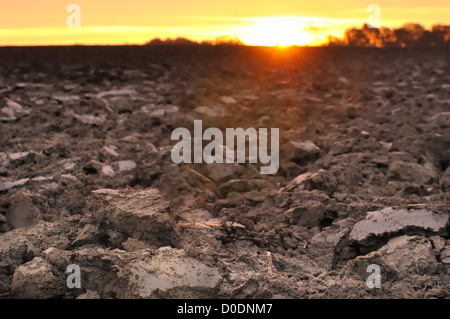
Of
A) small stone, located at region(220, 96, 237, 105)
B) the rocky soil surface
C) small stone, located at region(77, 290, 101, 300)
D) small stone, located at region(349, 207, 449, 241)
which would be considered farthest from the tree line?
small stone, located at region(77, 290, 101, 300)

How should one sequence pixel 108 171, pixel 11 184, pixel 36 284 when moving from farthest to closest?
1. pixel 108 171
2. pixel 11 184
3. pixel 36 284

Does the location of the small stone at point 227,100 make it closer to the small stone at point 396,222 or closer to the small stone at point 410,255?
the small stone at point 396,222

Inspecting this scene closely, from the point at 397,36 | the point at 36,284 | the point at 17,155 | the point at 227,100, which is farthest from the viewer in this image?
the point at 397,36

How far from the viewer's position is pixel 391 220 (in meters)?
3.22

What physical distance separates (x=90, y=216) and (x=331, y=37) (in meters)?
9.31

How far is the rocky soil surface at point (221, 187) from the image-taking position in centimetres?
273

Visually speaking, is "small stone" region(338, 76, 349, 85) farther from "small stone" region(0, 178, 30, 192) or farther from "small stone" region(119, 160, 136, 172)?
"small stone" region(0, 178, 30, 192)

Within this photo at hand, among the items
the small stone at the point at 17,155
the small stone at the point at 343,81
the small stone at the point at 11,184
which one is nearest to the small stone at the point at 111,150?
the small stone at the point at 17,155

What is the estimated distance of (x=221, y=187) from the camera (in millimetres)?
4141

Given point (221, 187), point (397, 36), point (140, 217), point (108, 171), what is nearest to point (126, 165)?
point (108, 171)

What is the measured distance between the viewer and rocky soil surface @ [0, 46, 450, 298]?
2.73 metres

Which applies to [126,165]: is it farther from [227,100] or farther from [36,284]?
[227,100]
